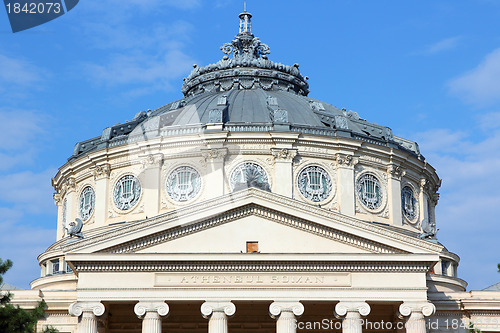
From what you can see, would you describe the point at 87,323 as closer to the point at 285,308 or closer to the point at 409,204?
the point at 285,308

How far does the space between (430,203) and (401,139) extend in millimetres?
5307

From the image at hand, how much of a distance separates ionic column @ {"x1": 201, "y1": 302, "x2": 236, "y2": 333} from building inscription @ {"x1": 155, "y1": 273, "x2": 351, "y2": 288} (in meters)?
0.97

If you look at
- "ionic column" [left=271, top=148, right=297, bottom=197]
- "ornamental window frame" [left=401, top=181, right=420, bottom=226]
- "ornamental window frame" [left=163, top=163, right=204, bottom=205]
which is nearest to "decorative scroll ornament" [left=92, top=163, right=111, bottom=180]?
"ornamental window frame" [left=163, top=163, right=204, bottom=205]

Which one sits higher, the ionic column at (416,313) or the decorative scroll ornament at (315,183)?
the decorative scroll ornament at (315,183)

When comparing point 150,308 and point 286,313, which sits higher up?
point 150,308

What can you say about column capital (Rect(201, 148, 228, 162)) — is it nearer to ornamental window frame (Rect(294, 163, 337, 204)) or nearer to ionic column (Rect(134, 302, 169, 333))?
ornamental window frame (Rect(294, 163, 337, 204))

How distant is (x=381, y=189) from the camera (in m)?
71.6

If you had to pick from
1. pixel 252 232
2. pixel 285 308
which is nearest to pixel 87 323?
pixel 252 232

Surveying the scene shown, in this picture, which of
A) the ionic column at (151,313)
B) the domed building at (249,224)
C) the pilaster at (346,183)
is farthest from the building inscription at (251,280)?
the pilaster at (346,183)

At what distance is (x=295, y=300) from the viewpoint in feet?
180

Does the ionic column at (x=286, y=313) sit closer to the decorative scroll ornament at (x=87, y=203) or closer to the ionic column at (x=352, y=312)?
the ionic column at (x=352, y=312)

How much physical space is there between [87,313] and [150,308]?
10.2 feet

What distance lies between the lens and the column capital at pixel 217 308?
2143 inches

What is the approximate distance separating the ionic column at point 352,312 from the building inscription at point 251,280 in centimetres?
107
